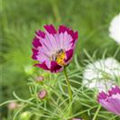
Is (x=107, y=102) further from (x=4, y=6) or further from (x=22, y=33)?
(x=4, y=6)

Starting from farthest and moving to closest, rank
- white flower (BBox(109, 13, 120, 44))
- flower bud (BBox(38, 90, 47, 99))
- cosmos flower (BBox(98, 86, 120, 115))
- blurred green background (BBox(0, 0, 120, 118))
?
blurred green background (BBox(0, 0, 120, 118)), white flower (BBox(109, 13, 120, 44)), flower bud (BBox(38, 90, 47, 99)), cosmos flower (BBox(98, 86, 120, 115))

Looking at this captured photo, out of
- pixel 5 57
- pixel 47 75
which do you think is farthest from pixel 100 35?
pixel 47 75

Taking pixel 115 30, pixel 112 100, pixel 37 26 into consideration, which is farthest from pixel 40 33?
pixel 37 26

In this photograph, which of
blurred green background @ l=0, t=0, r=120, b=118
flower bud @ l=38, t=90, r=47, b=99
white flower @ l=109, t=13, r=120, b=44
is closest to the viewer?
flower bud @ l=38, t=90, r=47, b=99

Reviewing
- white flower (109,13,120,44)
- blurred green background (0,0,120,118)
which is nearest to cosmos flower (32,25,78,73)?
white flower (109,13,120,44)

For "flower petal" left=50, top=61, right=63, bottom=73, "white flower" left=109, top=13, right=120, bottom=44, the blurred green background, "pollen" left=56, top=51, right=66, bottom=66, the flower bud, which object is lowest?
the flower bud

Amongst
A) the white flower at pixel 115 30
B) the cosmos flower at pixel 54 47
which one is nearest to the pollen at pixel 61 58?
the cosmos flower at pixel 54 47

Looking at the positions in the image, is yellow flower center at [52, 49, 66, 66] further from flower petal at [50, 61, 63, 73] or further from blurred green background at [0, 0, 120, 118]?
blurred green background at [0, 0, 120, 118]
